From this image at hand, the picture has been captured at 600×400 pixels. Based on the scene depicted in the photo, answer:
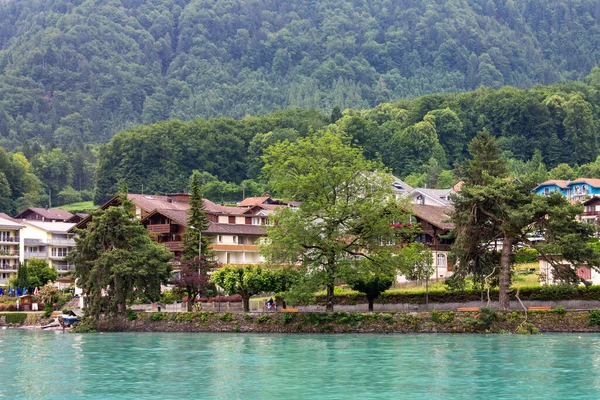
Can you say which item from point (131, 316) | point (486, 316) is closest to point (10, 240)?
point (131, 316)

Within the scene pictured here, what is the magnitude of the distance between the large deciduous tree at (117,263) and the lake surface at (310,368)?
39.3ft

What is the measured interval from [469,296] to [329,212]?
1350 centimetres

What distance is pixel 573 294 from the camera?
7519cm

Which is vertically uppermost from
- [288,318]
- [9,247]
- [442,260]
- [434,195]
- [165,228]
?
[434,195]

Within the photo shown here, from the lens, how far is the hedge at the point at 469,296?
2940 inches

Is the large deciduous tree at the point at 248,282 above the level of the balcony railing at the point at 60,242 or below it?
below

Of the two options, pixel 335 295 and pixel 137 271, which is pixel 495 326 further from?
pixel 137 271

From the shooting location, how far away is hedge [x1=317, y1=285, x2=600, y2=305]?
7469cm

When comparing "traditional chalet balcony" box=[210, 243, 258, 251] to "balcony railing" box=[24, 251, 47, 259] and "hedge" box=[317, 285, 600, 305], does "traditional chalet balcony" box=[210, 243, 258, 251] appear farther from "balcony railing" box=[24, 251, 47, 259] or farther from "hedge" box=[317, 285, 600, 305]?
"balcony railing" box=[24, 251, 47, 259]

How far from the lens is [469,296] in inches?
3169

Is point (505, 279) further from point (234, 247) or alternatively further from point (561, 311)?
point (234, 247)

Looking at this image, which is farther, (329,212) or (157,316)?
(157,316)

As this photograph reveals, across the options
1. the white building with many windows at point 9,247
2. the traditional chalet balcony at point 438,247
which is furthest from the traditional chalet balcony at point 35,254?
the traditional chalet balcony at point 438,247

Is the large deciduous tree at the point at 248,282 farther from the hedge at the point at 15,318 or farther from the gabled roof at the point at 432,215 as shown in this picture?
the hedge at the point at 15,318
